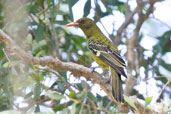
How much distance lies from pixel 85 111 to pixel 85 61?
56.2 inches

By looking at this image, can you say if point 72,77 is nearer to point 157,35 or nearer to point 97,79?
point 97,79

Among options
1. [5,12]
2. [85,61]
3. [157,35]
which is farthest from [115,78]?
[157,35]

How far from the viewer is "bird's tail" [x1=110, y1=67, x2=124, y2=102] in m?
3.68

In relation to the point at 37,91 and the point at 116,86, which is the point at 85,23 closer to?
the point at 116,86

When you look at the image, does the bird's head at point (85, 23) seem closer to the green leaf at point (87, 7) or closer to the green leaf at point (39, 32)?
the green leaf at point (87, 7)

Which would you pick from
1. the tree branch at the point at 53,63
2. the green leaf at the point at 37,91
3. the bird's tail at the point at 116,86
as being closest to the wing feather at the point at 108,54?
the bird's tail at the point at 116,86

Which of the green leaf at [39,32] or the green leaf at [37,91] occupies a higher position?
the green leaf at [39,32]

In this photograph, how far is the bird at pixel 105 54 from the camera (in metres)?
4.02

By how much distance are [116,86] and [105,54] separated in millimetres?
871

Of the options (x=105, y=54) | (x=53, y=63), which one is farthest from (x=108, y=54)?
(x=53, y=63)

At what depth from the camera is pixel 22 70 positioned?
4066 mm

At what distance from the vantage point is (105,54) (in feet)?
15.7

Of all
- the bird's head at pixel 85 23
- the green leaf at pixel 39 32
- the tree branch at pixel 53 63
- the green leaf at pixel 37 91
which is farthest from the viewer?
the bird's head at pixel 85 23

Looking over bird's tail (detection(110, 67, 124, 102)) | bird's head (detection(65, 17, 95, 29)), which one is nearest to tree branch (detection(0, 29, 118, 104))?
bird's tail (detection(110, 67, 124, 102))
